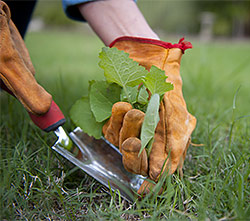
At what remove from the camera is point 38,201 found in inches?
31.8

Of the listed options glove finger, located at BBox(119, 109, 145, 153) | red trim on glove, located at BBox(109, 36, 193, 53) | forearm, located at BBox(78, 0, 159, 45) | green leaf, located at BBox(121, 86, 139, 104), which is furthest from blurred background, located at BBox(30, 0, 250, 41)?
glove finger, located at BBox(119, 109, 145, 153)

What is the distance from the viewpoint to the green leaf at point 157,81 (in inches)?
31.2

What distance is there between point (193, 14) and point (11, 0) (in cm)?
1329

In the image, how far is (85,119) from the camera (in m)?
0.98

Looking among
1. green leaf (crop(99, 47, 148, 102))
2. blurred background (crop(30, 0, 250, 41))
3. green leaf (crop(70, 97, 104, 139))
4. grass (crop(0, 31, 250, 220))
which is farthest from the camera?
blurred background (crop(30, 0, 250, 41))

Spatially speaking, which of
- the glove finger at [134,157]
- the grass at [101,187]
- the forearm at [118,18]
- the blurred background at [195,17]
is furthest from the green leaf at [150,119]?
the blurred background at [195,17]

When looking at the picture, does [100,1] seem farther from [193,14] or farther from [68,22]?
[68,22]

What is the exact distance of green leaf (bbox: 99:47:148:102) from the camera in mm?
849

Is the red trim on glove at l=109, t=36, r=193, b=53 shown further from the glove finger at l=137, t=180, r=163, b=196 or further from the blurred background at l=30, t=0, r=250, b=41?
the blurred background at l=30, t=0, r=250, b=41

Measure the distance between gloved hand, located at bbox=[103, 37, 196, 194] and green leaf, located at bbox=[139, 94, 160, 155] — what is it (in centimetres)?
3

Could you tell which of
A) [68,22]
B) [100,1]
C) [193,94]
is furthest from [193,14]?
[100,1]

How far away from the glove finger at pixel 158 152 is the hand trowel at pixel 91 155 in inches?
3.1

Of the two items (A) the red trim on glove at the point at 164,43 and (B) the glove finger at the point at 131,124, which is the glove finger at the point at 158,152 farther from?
(A) the red trim on glove at the point at 164,43

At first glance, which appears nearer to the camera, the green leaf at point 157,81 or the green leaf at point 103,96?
the green leaf at point 157,81
